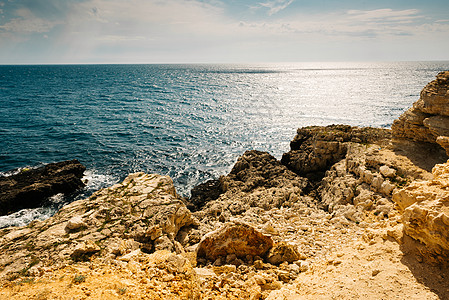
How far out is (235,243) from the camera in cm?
895

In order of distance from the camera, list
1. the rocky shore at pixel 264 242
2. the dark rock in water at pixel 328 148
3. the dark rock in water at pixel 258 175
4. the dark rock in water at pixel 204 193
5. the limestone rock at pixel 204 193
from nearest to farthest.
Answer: the rocky shore at pixel 264 242
the dark rock in water at pixel 258 175
the dark rock in water at pixel 328 148
the dark rock in water at pixel 204 193
the limestone rock at pixel 204 193

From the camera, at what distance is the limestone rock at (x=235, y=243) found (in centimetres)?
891

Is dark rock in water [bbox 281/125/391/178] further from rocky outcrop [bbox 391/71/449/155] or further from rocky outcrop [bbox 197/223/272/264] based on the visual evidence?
rocky outcrop [bbox 197/223/272/264]

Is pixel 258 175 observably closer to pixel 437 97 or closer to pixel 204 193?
pixel 204 193

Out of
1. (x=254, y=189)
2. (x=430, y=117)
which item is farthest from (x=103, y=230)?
(x=430, y=117)

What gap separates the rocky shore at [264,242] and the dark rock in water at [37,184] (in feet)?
46.3

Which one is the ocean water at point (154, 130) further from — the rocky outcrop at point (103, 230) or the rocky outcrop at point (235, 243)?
the rocky outcrop at point (235, 243)

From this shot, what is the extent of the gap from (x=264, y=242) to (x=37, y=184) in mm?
22430

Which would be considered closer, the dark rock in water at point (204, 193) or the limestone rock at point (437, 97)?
the limestone rock at point (437, 97)

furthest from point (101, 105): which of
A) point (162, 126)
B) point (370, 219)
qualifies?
point (370, 219)

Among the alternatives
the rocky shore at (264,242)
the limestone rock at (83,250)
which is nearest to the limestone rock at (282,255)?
the rocky shore at (264,242)

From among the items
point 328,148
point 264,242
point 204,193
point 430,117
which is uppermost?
point 430,117

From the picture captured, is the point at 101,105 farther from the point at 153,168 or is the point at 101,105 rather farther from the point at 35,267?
the point at 35,267

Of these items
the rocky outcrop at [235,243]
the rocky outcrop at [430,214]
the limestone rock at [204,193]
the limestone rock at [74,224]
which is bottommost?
the limestone rock at [204,193]
